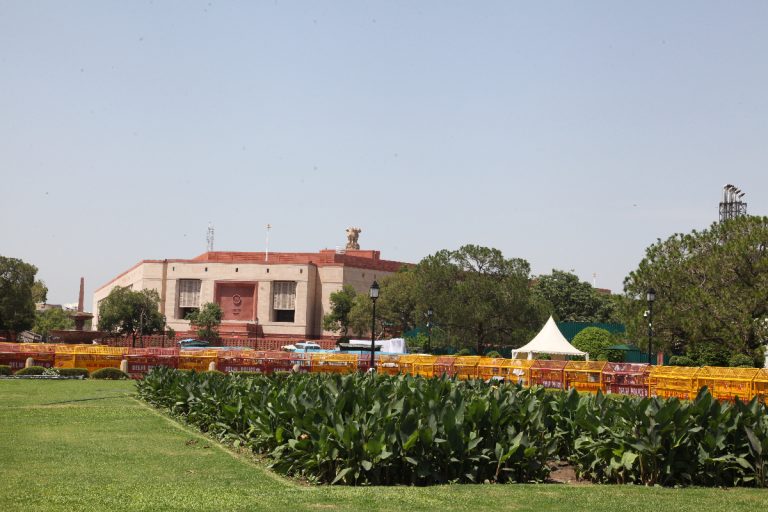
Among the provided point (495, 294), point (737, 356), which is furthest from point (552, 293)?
point (737, 356)

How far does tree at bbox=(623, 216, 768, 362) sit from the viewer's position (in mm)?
45375

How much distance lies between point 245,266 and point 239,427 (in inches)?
3660

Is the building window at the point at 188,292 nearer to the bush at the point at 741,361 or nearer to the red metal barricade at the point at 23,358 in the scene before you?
the red metal barricade at the point at 23,358

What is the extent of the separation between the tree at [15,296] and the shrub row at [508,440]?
237 feet

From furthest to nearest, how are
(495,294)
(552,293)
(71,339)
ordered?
(552,293)
(71,339)
(495,294)

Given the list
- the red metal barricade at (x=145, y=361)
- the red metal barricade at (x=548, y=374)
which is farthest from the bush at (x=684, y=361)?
the red metal barricade at (x=145, y=361)

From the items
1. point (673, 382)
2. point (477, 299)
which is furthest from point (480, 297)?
point (673, 382)

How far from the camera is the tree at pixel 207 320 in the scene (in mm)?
98000

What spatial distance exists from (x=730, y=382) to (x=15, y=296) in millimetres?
66111

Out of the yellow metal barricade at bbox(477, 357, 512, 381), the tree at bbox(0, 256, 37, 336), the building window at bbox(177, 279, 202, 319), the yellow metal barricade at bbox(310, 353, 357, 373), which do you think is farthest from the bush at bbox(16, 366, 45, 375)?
the building window at bbox(177, 279, 202, 319)

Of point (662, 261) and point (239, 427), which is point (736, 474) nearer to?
point (239, 427)

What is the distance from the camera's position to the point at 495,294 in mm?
73750

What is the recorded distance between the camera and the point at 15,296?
263 feet

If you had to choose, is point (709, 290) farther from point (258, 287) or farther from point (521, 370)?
point (258, 287)
